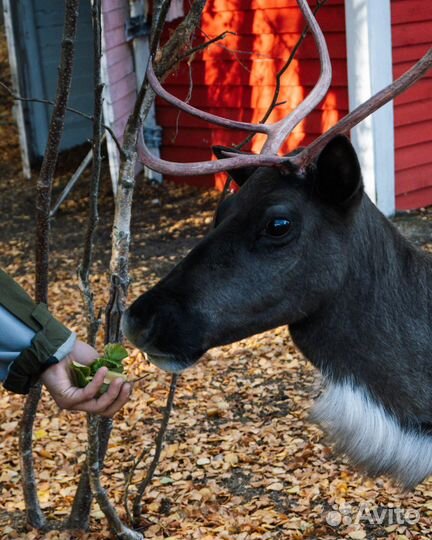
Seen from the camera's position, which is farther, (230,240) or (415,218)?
(415,218)

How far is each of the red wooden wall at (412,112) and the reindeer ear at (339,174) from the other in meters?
5.21

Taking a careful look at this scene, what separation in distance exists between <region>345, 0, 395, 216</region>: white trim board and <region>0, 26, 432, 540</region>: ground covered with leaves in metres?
2.31

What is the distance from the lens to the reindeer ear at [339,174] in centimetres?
250

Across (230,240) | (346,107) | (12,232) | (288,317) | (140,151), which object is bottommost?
(12,232)

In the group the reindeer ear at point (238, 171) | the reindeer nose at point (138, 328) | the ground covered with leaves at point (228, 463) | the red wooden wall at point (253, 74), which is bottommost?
the ground covered with leaves at point (228, 463)

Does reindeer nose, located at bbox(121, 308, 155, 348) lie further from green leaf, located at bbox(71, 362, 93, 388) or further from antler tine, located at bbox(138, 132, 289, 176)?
antler tine, located at bbox(138, 132, 289, 176)

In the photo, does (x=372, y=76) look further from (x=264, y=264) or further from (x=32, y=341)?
(x=32, y=341)

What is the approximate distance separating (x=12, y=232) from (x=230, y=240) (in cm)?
673

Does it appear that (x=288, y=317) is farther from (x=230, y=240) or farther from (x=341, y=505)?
(x=341, y=505)

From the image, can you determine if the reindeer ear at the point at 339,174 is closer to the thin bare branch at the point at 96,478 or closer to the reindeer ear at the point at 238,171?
the reindeer ear at the point at 238,171

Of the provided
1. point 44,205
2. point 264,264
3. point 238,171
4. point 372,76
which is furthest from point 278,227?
point 372,76

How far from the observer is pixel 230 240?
104 inches

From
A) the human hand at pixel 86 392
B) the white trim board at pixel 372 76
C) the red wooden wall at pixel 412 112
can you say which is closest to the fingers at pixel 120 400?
the human hand at pixel 86 392

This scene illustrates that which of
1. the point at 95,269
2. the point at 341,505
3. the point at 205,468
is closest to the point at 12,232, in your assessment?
the point at 95,269
